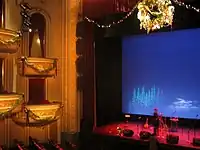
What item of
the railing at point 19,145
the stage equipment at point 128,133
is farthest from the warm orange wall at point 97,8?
the railing at point 19,145

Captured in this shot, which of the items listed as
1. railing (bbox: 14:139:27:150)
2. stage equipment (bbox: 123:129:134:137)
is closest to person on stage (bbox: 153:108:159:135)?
stage equipment (bbox: 123:129:134:137)

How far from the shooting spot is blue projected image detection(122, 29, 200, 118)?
5.66 metres

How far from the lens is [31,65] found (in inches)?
196

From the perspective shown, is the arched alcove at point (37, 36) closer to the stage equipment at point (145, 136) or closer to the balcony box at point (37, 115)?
the balcony box at point (37, 115)

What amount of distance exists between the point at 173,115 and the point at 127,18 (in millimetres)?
1906

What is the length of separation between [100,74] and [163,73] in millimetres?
1146

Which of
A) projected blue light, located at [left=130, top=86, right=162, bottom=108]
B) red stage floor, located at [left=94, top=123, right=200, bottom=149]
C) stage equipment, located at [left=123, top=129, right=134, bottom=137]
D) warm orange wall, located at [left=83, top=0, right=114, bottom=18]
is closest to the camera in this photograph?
red stage floor, located at [left=94, top=123, right=200, bottom=149]

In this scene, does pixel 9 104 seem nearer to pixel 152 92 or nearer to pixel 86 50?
pixel 86 50

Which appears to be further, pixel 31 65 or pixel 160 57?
pixel 160 57

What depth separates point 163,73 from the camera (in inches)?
237

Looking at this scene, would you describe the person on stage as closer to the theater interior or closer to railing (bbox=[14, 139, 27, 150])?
the theater interior

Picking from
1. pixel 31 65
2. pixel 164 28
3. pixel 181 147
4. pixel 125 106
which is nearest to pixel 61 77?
pixel 31 65

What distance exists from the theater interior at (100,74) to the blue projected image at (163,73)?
0.02 metres

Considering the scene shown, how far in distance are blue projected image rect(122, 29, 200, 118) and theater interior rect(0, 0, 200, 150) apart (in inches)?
0.7
